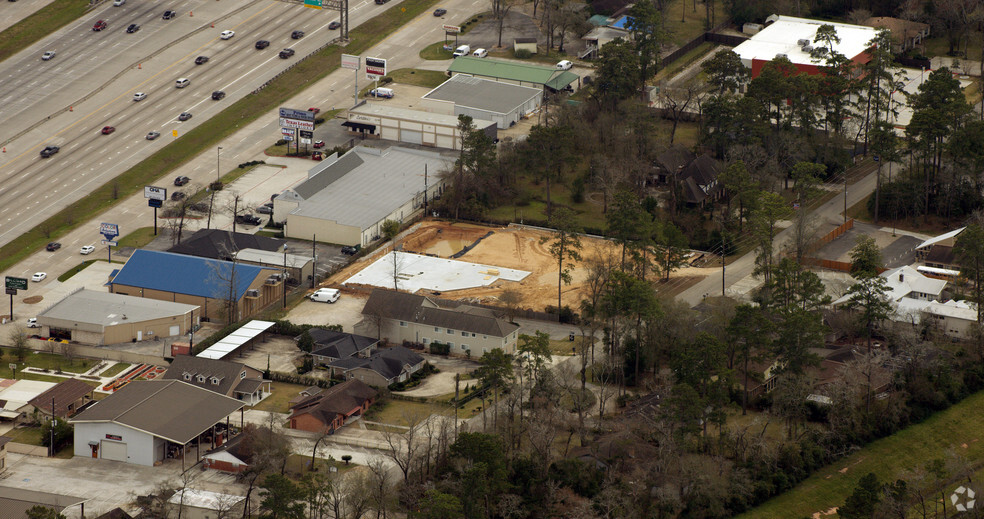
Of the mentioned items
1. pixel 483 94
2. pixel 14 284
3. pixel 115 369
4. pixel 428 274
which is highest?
pixel 483 94

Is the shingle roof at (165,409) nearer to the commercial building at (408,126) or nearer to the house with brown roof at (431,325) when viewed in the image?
the house with brown roof at (431,325)

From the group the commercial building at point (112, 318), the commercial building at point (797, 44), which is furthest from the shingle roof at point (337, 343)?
the commercial building at point (797, 44)

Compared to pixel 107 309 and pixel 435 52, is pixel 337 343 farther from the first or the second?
pixel 435 52

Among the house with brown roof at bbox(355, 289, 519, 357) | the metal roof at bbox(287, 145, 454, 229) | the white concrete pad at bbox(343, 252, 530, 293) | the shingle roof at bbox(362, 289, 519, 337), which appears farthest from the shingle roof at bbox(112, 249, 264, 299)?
the metal roof at bbox(287, 145, 454, 229)

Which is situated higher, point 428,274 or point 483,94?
point 483,94

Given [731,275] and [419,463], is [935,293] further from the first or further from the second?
[419,463]

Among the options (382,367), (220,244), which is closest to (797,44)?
(220,244)

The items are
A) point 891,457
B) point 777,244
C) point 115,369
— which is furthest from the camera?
point 777,244
